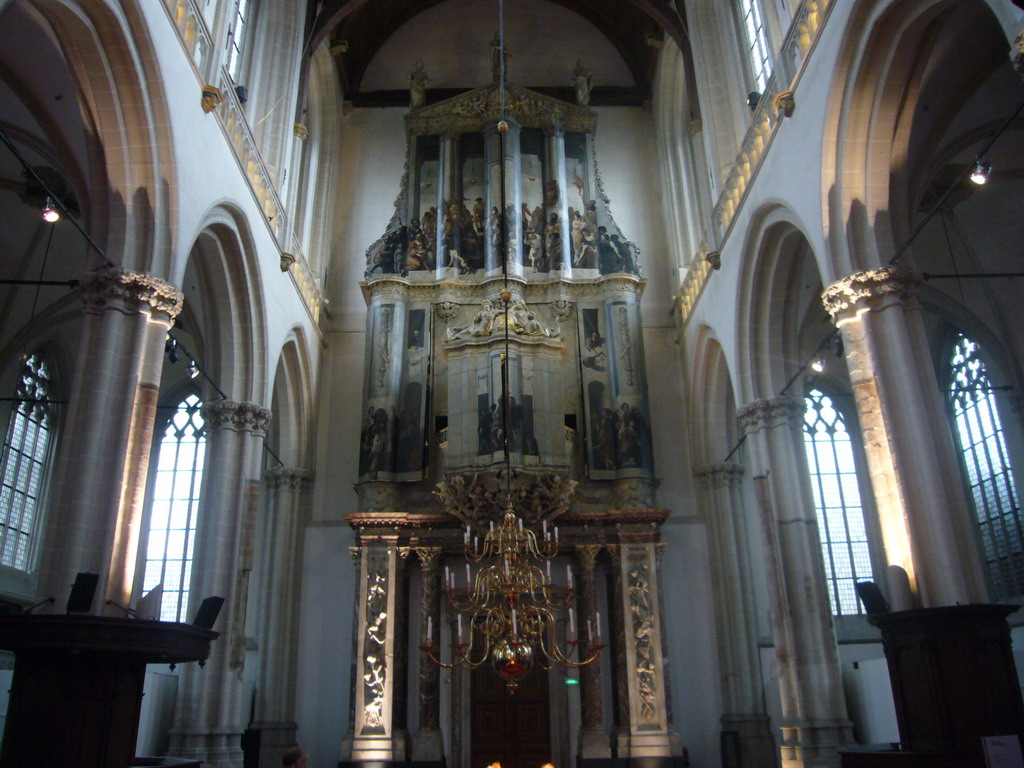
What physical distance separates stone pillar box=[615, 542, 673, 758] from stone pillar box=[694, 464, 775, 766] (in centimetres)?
161

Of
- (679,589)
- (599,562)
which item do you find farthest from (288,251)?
(679,589)

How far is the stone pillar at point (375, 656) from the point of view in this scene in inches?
615

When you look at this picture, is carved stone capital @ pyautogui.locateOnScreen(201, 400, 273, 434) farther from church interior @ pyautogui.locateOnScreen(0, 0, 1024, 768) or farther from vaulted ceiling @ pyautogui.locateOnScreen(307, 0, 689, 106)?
vaulted ceiling @ pyautogui.locateOnScreen(307, 0, 689, 106)

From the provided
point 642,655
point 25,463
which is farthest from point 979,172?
point 25,463

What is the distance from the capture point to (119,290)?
32.6 feet

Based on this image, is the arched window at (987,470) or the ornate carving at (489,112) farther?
the ornate carving at (489,112)

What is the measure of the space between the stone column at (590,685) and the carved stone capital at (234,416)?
6563mm

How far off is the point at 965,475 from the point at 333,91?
16963 mm

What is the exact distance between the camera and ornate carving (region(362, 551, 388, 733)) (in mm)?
15852

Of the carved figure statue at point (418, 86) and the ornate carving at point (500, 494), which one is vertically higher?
the carved figure statue at point (418, 86)

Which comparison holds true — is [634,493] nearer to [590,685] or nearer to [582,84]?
[590,685]

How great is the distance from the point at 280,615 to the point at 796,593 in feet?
32.4

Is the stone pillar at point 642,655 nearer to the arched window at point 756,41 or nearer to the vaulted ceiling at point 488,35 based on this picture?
the arched window at point 756,41

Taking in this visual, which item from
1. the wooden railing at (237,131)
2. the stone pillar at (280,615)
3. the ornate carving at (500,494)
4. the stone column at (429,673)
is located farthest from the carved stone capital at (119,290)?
the stone pillar at (280,615)
